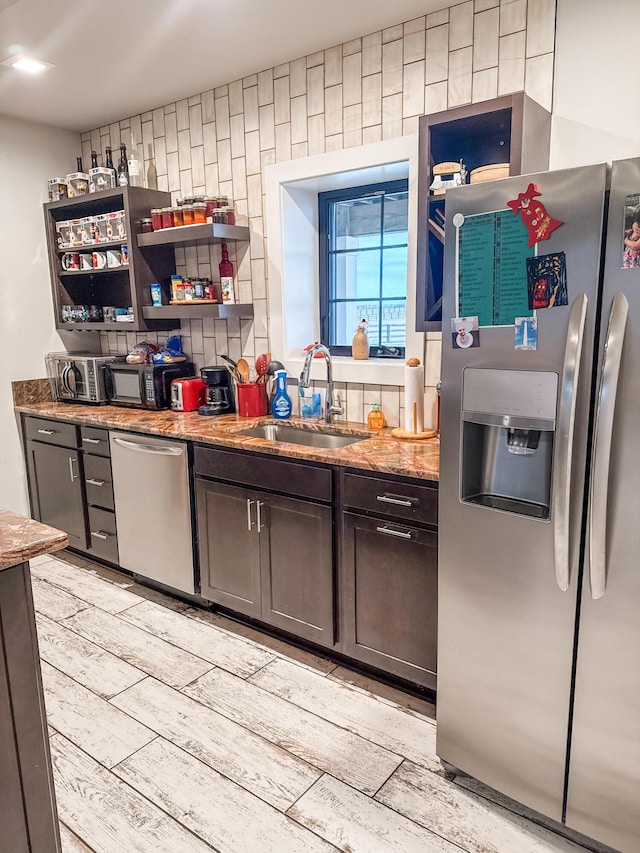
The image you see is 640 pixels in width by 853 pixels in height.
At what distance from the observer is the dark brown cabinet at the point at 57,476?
11.5 feet

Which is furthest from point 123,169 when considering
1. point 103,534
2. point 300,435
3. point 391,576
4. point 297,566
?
point 391,576

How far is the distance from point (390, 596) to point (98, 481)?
1945 mm

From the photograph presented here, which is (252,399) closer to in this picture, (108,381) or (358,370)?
(358,370)

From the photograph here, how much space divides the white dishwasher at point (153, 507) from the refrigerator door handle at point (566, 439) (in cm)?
183

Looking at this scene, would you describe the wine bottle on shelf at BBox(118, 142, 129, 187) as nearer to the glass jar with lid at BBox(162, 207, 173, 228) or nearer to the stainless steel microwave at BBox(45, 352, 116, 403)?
the glass jar with lid at BBox(162, 207, 173, 228)

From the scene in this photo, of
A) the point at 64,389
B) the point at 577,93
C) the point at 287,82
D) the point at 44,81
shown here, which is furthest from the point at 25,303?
the point at 577,93

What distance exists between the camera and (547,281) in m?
1.48

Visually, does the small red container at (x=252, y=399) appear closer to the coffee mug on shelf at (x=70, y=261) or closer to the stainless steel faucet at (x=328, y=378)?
the stainless steel faucet at (x=328, y=378)

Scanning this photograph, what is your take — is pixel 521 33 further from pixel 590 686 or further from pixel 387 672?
pixel 387 672

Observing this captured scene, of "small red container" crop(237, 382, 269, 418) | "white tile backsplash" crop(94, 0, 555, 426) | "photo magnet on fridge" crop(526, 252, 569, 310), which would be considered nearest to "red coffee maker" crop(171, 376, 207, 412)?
"white tile backsplash" crop(94, 0, 555, 426)

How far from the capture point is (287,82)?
291 cm

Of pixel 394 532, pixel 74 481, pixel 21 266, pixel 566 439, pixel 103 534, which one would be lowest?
pixel 103 534

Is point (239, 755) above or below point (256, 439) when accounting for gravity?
below

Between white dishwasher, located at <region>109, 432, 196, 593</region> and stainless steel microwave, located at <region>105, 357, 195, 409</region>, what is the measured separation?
35 centimetres
